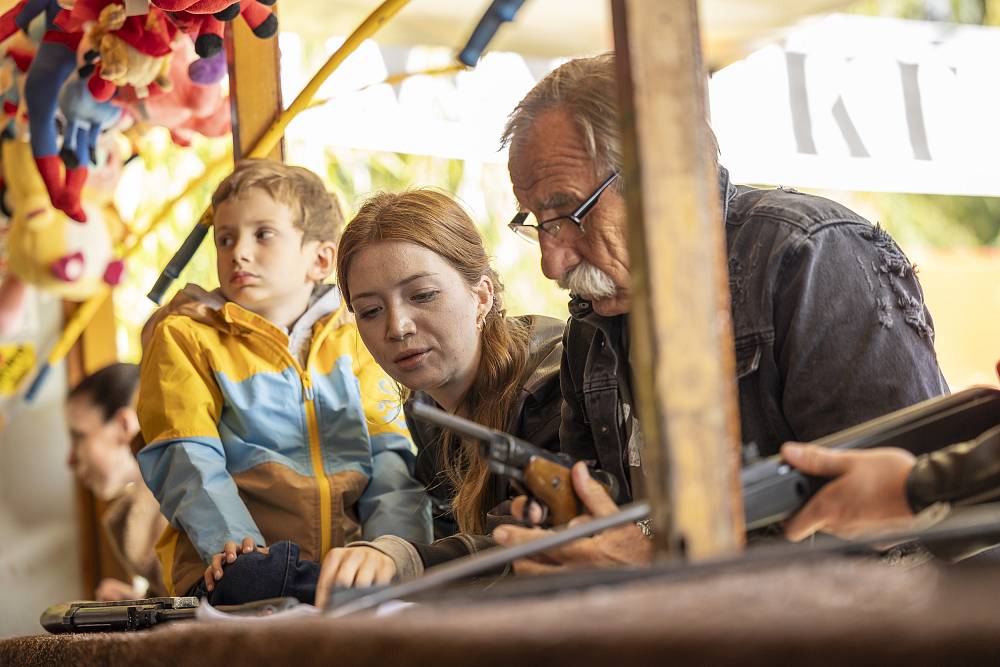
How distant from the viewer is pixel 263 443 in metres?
1.94

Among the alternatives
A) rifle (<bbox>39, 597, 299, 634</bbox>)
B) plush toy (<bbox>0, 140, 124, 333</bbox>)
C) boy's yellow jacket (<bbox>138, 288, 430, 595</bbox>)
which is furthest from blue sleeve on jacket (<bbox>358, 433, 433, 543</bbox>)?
plush toy (<bbox>0, 140, 124, 333</bbox>)

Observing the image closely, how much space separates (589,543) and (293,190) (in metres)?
1.19

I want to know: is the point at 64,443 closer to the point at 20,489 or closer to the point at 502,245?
the point at 20,489

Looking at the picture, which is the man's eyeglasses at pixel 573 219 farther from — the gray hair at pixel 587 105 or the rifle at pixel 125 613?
the rifle at pixel 125 613

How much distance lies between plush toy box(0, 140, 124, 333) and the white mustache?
193cm

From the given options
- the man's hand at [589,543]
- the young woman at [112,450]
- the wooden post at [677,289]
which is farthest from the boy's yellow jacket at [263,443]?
the young woman at [112,450]

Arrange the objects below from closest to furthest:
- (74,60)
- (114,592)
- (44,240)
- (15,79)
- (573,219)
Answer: (573,219)
(74,60)
(15,79)
(44,240)
(114,592)

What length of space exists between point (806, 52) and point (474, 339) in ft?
8.74

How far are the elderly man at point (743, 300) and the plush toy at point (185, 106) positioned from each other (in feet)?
3.88

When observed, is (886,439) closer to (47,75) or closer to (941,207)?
(47,75)

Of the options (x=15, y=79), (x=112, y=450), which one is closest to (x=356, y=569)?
(x=15, y=79)

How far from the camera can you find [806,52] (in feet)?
13.1

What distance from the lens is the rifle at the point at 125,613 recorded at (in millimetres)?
1239

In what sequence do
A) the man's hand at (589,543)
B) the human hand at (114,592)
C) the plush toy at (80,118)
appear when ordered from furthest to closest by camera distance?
the human hand at (114,592), the plush toy at (80,118), the man's hand at (589,543)
